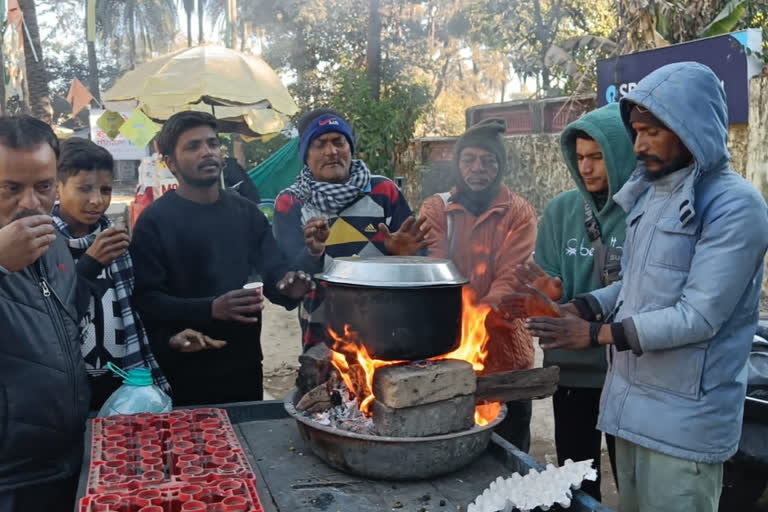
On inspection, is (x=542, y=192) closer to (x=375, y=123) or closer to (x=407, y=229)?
(x=375, y=123)

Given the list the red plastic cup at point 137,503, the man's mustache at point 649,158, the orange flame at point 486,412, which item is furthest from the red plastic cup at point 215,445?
the man's mustache at point 649,158

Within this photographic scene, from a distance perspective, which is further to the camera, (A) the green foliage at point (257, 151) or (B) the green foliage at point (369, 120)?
Result: (A) the green foliage at point (257, 151)

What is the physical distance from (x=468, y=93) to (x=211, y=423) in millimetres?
38881

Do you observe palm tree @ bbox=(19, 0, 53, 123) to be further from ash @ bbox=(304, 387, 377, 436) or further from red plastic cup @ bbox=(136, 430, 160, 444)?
ash @ bbox=(304, 387, 377, 436)

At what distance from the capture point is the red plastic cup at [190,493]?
79.6 inches

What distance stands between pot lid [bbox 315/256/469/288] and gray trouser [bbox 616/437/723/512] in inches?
37.8

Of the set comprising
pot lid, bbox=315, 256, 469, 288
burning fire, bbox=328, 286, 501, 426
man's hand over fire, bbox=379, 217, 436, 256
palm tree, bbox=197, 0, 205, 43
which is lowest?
burning fire, bbox=328, 286, 501, 426

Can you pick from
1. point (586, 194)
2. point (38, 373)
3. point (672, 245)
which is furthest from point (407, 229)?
point (38, 373)

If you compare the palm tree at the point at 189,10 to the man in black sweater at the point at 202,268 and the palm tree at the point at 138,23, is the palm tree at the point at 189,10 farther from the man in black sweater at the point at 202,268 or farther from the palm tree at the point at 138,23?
the man in black sweater at the point at 202,268

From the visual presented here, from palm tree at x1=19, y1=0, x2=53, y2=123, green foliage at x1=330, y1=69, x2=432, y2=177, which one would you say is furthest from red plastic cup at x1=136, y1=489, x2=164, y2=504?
palm tree at x1=19, y1=0, x2=53, y2=123

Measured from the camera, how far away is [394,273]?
8.27 feet

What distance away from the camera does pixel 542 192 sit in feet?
43.0

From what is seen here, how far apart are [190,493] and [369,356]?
33.9 inches

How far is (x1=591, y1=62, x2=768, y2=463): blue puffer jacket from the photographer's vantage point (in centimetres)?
214
